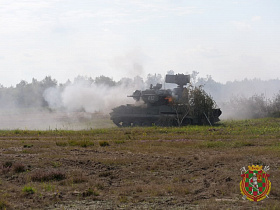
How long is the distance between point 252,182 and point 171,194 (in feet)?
7.89

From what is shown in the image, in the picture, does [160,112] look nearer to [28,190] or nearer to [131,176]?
[131,176]

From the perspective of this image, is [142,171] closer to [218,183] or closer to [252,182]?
[218,183]

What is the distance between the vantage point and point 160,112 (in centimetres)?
3738

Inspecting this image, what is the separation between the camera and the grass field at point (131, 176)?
10383 millimetres

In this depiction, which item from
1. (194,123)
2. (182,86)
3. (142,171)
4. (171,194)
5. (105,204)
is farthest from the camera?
(182,86)

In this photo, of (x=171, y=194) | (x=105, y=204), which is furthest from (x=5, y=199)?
(x=171, y=194)

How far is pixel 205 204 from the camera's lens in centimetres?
983

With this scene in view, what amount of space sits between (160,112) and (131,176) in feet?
78.7

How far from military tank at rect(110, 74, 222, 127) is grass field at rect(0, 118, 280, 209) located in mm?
15656

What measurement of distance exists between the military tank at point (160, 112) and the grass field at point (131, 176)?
15.7m
